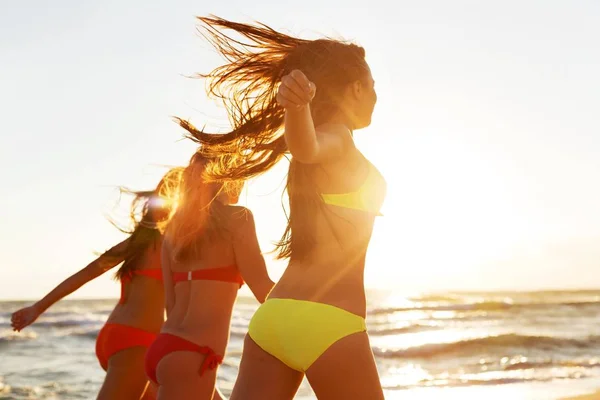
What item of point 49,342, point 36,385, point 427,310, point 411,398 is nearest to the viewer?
point 411,398

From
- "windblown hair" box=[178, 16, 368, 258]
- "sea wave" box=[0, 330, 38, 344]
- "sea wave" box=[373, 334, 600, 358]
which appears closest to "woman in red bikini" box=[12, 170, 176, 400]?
"windblown hair" box=[178, 16, 368, 258]

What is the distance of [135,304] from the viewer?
517 cm

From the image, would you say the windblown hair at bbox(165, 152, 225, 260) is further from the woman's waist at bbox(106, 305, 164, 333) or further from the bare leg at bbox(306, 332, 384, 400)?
the bare leg at bbox(306, 332, 384, 400)

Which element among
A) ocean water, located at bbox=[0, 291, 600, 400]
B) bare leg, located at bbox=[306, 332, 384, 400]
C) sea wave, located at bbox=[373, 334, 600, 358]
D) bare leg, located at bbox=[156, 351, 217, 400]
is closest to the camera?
bare leg, located at bbox=[306, 332, 384, 400]

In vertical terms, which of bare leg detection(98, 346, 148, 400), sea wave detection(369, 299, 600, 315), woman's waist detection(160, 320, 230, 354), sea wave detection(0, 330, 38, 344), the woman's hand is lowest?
sea wave detection(369, 299, 600, 315)

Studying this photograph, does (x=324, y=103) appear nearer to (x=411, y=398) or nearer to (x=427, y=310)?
(x=411, y=398)

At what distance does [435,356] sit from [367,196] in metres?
16.0

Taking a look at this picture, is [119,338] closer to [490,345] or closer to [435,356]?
[435,356]

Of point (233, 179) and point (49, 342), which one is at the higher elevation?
point (233, 179)

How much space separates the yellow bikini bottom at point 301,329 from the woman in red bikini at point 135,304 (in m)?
2.12

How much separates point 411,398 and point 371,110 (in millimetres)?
8340

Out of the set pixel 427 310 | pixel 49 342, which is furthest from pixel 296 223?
pixel 427 310

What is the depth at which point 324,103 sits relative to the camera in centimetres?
325

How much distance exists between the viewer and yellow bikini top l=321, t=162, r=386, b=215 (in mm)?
3086
